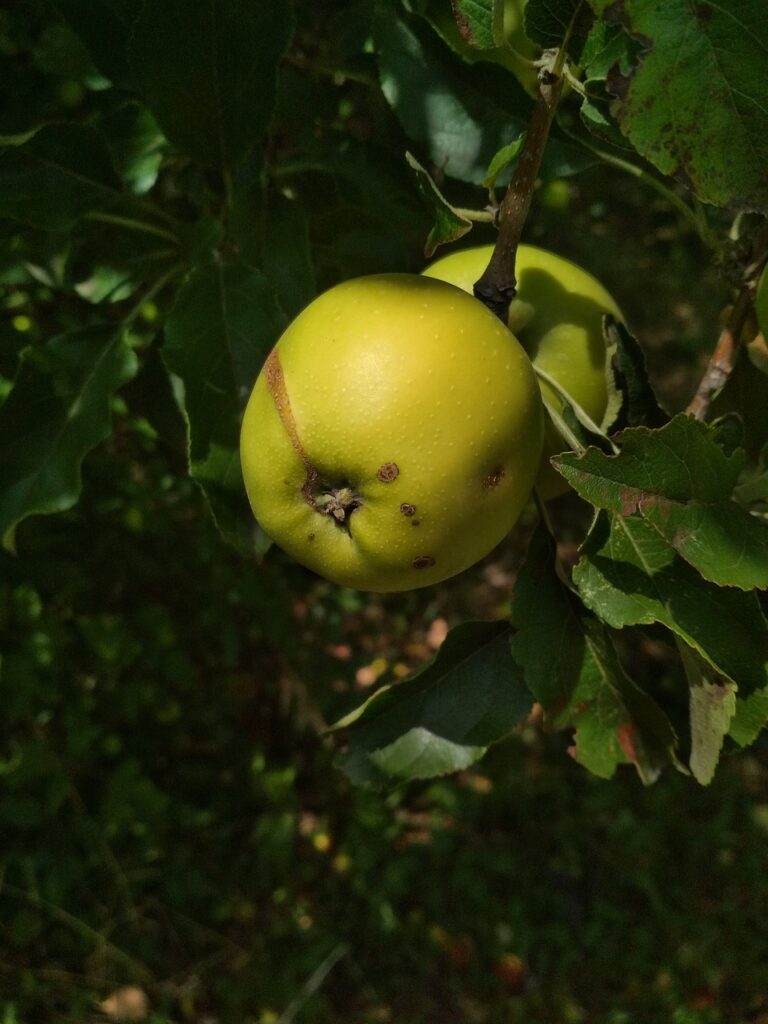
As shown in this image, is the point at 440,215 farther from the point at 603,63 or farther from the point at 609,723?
the point at 609,723

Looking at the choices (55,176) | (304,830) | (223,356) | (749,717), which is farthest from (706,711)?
(304,830)

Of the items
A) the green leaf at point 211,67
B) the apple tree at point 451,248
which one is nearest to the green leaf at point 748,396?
the apple tree at point 451,248

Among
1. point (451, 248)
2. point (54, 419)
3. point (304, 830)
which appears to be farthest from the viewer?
point (304, 830)

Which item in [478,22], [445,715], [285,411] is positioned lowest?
[445,715]

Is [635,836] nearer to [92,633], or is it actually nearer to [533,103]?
[92,633]

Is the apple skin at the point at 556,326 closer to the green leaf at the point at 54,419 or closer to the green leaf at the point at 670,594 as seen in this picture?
the green leaf at the point at 670,594

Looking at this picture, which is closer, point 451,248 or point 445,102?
point 445,102

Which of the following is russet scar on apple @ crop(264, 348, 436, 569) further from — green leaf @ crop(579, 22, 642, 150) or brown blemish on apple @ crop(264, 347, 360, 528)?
green leaf @ crop(579, 22, 642, 150)
